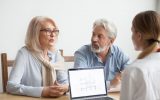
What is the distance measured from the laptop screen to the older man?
43cm

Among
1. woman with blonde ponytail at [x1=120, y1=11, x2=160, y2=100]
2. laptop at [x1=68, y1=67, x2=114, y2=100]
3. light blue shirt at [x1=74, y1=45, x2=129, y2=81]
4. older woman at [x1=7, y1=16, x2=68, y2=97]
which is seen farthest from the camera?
light blue shirt at [x1=74, y1=45, x2=129, y2=81]

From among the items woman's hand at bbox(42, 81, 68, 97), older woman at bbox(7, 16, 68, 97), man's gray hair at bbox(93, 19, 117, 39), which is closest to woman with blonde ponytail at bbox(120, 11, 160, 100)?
woman's hand at bbox(42, 81, 68, 97)

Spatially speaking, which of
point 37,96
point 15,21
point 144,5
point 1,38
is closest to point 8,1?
point 15,21

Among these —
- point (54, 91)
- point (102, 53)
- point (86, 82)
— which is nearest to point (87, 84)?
point (86, 82)

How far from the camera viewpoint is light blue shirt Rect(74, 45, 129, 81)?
2.12 meters

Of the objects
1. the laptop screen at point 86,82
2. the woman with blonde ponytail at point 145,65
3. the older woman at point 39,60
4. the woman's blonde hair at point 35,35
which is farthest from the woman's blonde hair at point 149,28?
the woman's blonde hair at point 35,35

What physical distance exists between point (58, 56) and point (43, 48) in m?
0.16

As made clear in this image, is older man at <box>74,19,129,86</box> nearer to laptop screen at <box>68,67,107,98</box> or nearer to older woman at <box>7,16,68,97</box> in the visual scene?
older woman at <box>7,16,68,97</box>

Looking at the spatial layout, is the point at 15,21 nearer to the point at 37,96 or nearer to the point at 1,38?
the point at 1,38

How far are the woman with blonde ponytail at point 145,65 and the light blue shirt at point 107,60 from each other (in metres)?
0.95

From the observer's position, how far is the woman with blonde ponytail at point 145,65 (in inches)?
42.9

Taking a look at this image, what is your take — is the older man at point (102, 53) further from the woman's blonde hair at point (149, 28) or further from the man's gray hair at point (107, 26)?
the woman's blonde hair at point (149, 28)

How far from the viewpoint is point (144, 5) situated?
3.38 meters

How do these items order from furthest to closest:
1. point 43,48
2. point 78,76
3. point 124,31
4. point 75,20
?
point 124,31 < point 75,20 < point 43,48 < point 78,76
